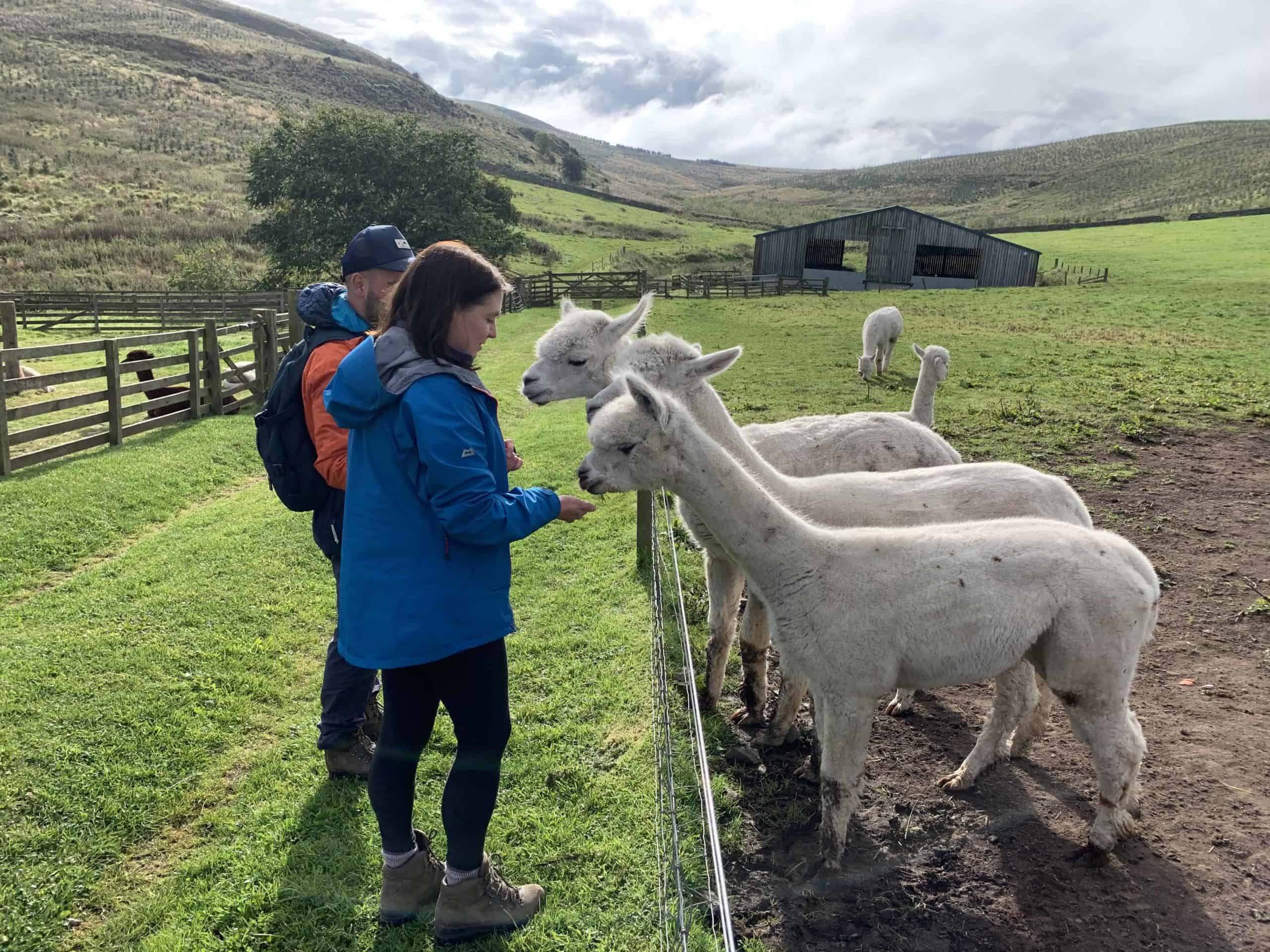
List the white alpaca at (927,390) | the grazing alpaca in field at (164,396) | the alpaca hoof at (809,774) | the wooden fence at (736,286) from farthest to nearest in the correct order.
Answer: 1. the wooden fence at (736,286)
2. the grazing alpaca in field at (164,396)
3. the white alpaca at (927,390)
4. the alpaca hoof at (809,774)

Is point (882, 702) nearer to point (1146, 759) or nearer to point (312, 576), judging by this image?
point (1146, 759)

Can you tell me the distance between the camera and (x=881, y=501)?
3.93 metres

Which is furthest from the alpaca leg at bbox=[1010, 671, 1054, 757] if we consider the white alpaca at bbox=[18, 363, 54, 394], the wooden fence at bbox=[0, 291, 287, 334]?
the wooden fence at bbox=[0, 291, 287, 334]

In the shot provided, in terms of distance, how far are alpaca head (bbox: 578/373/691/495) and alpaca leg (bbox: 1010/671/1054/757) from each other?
8.45 feet

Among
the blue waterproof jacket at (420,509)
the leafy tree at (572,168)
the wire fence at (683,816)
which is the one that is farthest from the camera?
the leafy tree at (572,168)

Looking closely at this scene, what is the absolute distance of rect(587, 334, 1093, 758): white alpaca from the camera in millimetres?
3889

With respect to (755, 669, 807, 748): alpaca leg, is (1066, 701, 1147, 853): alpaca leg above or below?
above

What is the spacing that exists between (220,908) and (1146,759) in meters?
4.73

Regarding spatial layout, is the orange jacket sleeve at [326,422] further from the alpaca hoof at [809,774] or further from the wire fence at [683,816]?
the alpaca hoof at [809,774]

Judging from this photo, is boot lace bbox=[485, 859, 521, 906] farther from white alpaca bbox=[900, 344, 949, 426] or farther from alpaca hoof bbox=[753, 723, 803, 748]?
white alpaca bbox=[900, 344, 949, 426]

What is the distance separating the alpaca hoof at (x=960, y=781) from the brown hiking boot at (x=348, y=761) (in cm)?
314

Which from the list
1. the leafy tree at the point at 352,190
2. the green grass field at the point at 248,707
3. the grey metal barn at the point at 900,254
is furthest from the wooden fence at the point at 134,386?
the grey metal barn at the point at 900,254

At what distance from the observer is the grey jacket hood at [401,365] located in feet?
7.42

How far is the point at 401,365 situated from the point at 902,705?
149 inches
